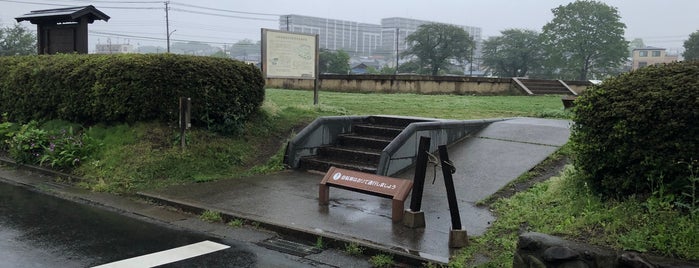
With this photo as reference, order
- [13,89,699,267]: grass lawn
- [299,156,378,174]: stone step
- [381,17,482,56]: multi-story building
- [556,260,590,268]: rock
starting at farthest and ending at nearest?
[381,17,482,56]: multi-story building < [299,156,378,174]: stone step < [13,89,699,267]: grass lawn < [556,260,590,268]: rock

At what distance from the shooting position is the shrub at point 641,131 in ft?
A: 15.0

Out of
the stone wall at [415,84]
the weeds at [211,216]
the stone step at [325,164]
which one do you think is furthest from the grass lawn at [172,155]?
the stone wall at [415,84]

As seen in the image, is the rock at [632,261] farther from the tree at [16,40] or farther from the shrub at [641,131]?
the tree at [16,40]

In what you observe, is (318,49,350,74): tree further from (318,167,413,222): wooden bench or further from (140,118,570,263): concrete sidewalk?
(318,167,413,222): wooden bench

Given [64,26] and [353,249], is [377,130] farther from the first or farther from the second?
[64,26]

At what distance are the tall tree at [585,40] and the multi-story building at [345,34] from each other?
42.2m

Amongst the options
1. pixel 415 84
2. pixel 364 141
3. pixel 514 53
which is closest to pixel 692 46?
pixel 514 53

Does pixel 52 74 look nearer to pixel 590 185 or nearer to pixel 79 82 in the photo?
pixel 79 82

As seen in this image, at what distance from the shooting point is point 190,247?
5.62 metres

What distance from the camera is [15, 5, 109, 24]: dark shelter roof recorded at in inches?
512

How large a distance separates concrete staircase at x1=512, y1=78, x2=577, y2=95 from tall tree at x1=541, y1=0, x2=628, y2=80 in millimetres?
47049

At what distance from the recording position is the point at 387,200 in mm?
7477

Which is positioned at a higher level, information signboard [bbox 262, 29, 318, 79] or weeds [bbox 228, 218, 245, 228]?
information signboard [bbox 262, 29, 318, 79]

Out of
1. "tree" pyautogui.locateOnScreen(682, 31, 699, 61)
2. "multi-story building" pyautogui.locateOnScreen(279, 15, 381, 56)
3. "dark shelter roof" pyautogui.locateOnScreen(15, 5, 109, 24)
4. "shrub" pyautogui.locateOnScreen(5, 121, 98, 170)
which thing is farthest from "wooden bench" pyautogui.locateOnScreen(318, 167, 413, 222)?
"multi-story building" pyautogui.locateOnScreen(279, 15, 381, 56)
